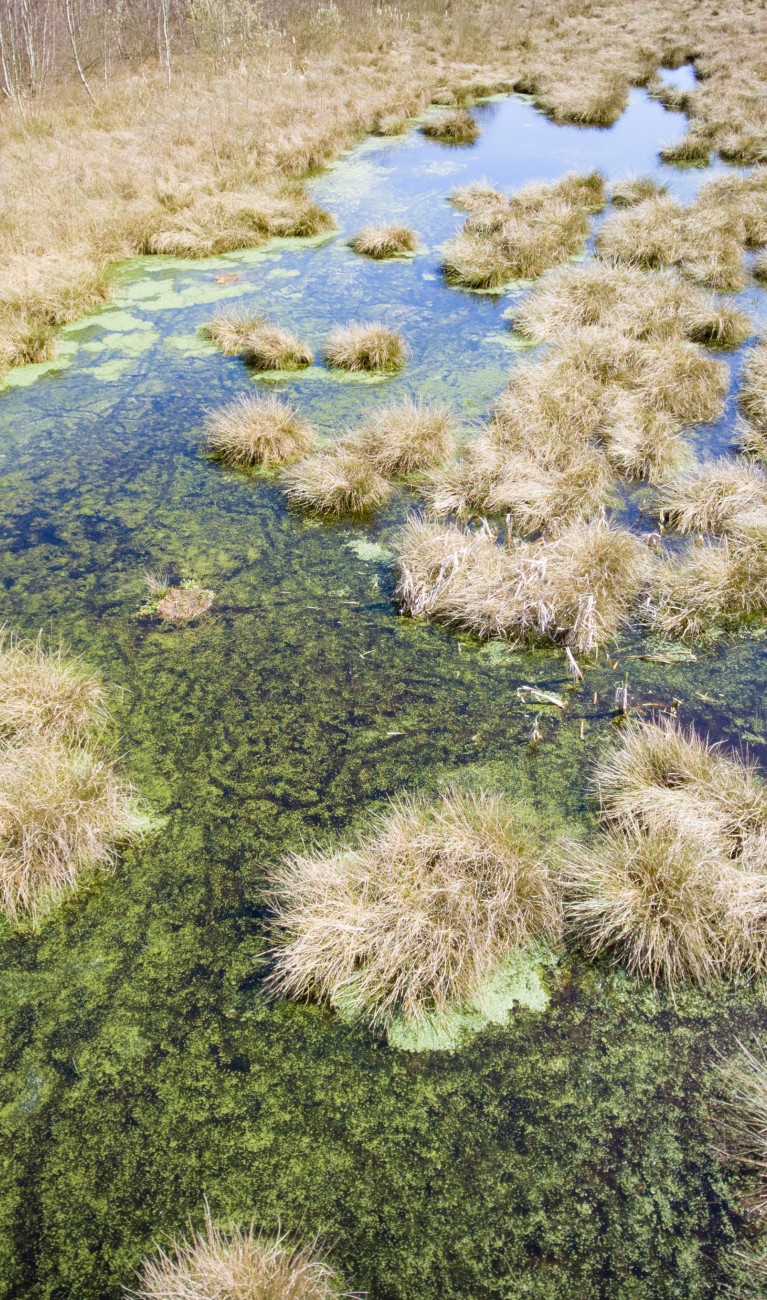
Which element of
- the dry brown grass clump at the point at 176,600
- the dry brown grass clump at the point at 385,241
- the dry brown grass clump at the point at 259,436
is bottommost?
the dry brown grass clump at the point at 176,600

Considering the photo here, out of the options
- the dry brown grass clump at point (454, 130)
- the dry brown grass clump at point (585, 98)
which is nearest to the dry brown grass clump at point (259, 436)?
the dry brown grass clump at point (454, 130)

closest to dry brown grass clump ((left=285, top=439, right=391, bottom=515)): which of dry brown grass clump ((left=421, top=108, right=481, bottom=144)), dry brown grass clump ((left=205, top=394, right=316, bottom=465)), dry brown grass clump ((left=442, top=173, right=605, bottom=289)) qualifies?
dry brown grass clump ((left=205, top=394, right=316, bottom=465))

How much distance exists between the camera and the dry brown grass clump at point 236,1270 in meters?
1.32

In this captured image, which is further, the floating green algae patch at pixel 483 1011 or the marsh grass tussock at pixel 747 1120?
the floating green algae patch at pixel 483 1011

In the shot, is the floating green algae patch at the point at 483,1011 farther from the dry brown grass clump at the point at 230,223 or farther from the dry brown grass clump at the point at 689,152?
the dry brown grass clump at the point at 689,152

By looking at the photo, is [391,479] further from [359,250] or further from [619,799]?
[359,250]

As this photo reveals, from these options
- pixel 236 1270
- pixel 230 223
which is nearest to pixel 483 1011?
pixel 236 1270

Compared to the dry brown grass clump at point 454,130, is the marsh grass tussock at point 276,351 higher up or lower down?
lower down

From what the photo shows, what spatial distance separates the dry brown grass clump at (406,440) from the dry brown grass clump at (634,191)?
494 cm

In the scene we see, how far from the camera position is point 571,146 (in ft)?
31.0

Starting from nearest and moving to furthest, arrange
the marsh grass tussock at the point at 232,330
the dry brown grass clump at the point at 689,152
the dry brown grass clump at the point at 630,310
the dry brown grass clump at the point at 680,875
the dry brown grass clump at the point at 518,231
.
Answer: the dry brown grass clump at the point at 680,875, the dry brown grass clump at the point at 630,310, the marsh grass tussock at the point at 232,330, the dry brown grass clump at the point at 518,231, the dry brown grass clump at the point at 689,152

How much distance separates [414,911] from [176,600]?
6.14 ft

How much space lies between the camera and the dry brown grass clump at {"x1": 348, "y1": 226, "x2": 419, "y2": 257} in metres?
6.54

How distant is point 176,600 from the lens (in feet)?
10.8
